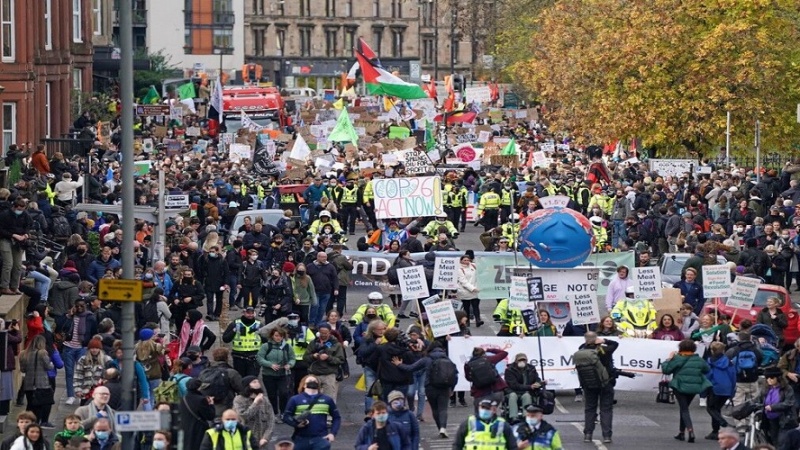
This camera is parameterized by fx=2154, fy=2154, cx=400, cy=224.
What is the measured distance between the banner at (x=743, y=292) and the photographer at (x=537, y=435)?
9134 mm

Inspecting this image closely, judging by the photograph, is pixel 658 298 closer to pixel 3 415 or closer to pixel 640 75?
pixel 3 415

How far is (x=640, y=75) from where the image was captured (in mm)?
53469

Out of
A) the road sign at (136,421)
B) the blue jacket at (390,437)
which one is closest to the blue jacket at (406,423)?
the blue jacket at (390,437)

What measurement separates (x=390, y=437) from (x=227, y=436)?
5.51 feet

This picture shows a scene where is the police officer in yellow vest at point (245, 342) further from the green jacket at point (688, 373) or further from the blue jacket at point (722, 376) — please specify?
the blue jacket at point (722, 376)

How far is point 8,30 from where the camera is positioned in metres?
44.1

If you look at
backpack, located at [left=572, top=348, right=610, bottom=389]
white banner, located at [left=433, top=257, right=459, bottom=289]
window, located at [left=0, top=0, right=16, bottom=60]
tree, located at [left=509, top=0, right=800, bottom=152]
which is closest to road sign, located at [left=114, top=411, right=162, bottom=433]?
backpack, located at [left=572, top=348, right=610, bottom=389]

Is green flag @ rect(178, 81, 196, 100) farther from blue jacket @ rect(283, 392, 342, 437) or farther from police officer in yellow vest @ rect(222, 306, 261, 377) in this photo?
blue jacket @ rect(283, 392, 342, 437)

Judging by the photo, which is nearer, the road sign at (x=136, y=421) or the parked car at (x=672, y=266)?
the road sign at (x=136, y=421)

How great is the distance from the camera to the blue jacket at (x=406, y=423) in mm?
19219

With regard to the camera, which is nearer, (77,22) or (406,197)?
(406,197)

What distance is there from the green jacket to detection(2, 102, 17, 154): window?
24.9 metres

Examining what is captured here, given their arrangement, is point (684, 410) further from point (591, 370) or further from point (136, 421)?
point (136, 421)

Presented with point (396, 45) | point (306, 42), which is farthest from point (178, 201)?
point (396, 45)
